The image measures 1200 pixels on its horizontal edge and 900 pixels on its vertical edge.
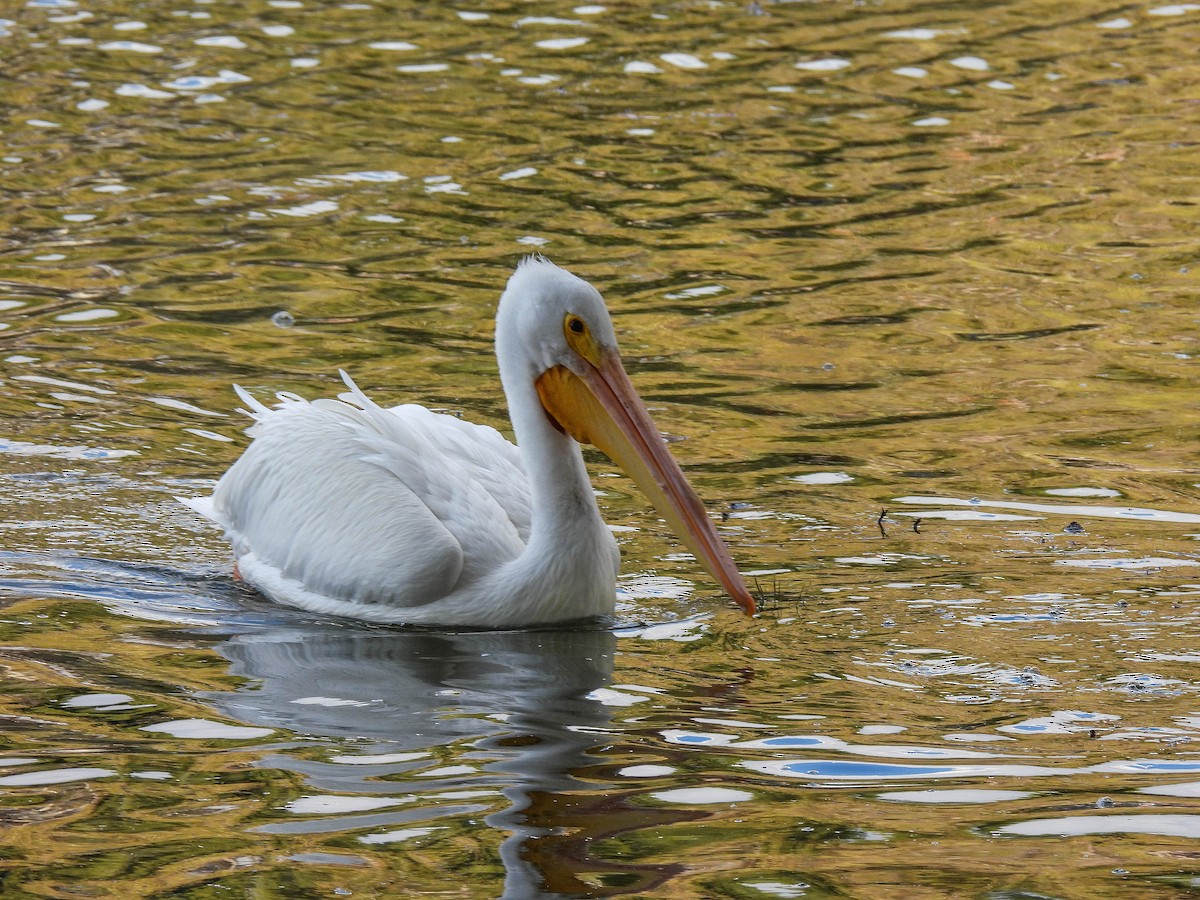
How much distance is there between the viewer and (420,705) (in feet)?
15.2

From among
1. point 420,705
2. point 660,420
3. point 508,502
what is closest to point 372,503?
point 508,502

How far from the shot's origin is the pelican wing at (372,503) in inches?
209

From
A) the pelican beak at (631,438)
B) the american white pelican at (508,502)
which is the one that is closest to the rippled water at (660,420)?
the american white pelican at (508,502)

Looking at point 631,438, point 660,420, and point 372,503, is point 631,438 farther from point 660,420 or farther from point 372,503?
point 660,420

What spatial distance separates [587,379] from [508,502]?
23.9 inches

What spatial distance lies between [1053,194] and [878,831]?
21.5 feet

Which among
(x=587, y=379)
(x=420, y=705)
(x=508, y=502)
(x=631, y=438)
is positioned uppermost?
(x=587, y=379)

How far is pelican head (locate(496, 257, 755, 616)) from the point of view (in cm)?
513

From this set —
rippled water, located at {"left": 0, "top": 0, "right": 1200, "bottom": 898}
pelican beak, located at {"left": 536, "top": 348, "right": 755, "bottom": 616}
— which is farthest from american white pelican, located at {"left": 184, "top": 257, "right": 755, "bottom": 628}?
rippled water, located at {"left": 0, "top": 0, "right": 1200, "bottom": 898}

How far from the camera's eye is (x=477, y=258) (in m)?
8.81

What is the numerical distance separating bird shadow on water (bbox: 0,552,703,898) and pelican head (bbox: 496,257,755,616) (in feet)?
1.40

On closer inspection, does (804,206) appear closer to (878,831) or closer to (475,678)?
(475,678)

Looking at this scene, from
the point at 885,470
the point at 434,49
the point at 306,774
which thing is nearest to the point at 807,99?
the point at 434,49

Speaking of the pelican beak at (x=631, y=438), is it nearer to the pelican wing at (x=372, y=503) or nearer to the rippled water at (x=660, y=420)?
the rippled water at (x=660, y=420)
